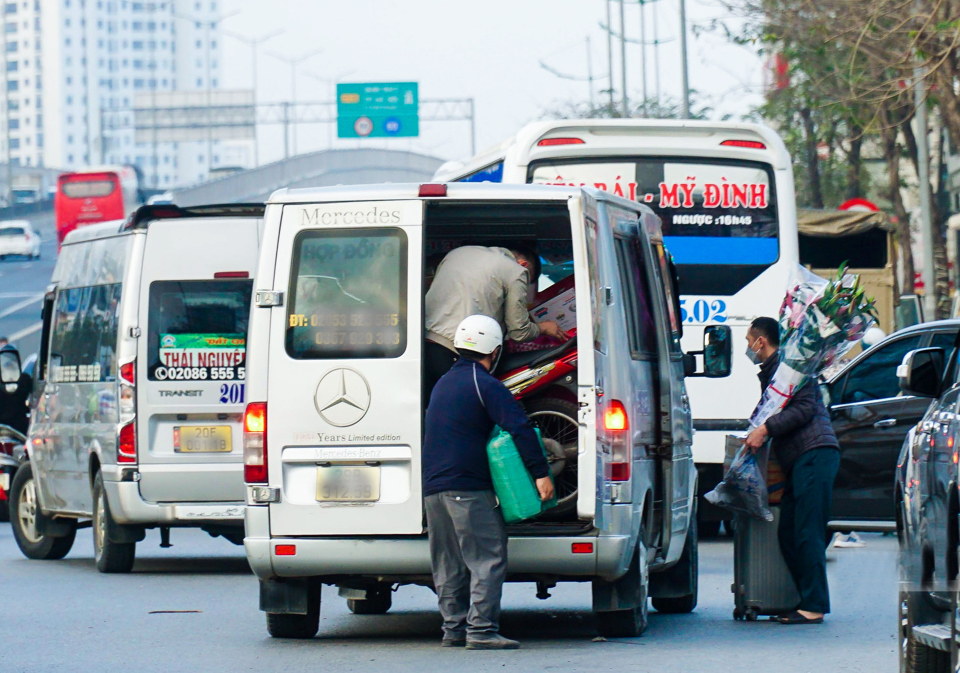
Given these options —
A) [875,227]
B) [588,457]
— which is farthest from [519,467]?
[875,227]

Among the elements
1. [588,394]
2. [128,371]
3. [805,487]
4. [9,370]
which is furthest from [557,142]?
[588,394]

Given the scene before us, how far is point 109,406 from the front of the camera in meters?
12.6

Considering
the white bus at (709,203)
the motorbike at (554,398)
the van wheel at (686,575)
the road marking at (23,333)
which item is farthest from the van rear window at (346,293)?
the road marking at (23,333)

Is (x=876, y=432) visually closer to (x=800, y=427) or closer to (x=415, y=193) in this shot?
(x=800, y=427)

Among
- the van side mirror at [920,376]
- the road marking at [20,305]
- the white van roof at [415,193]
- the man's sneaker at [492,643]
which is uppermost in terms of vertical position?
the road marking at [20,305]

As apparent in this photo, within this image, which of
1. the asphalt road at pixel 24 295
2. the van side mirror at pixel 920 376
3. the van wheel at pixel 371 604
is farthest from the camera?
the asphalt road at pixel 24 295

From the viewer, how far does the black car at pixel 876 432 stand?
1288cm

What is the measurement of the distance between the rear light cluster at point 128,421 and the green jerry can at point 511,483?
4968mm

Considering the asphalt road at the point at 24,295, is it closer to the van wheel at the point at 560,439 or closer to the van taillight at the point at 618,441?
the van wheel at the point at 560,439

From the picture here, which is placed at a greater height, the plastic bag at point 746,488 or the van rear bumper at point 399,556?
the plastic bag at point 746,488

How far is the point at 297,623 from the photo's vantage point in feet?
28.6

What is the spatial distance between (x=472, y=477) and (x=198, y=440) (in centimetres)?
482

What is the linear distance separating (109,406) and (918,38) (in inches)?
452

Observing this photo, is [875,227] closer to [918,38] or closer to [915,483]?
[918,38]
